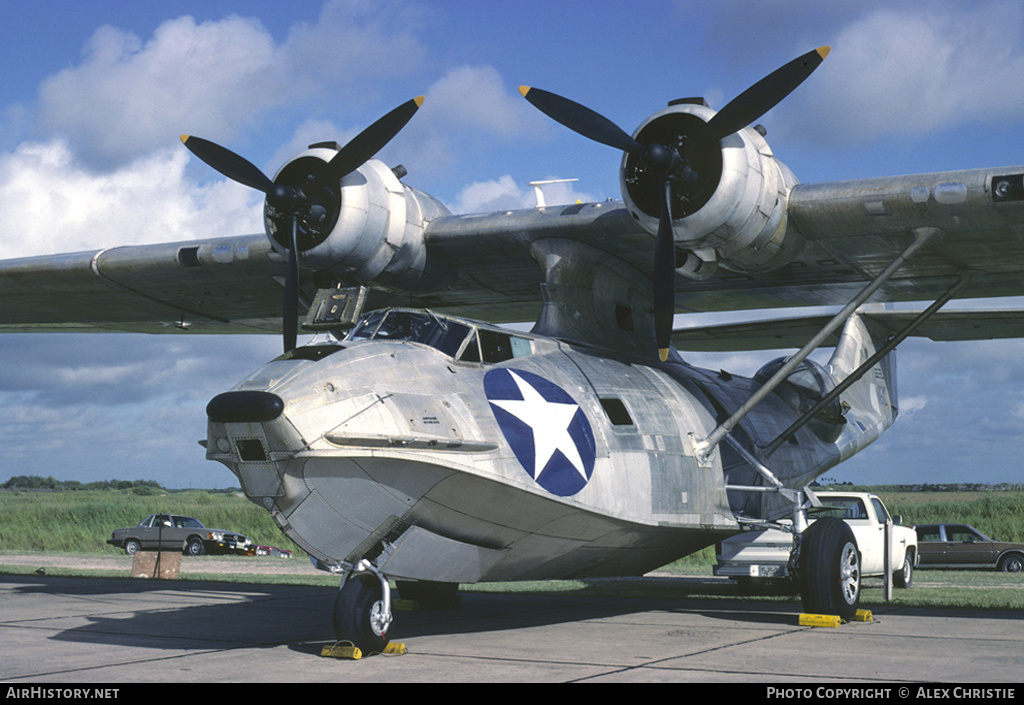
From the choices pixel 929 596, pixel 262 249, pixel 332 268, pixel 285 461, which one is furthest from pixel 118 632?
pixel 929 596

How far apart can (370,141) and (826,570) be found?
676 centimetres

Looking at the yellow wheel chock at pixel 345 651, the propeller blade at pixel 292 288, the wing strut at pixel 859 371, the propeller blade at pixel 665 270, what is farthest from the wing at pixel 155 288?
the wing strut at pixel 859 371

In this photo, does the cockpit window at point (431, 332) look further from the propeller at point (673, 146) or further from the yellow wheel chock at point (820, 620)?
the yellow wheel chock at point (820, 620)

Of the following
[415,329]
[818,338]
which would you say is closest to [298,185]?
[415,329]

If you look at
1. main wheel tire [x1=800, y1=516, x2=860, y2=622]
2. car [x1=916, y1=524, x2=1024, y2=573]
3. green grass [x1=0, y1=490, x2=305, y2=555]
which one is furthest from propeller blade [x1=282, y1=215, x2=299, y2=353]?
green grass [x1=0, y1=490, x2=305, y2=555]

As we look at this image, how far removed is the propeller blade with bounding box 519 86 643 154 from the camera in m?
10.3

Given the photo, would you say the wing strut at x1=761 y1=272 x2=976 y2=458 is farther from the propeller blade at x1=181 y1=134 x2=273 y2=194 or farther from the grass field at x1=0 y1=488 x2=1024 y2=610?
the propeller blade at x1=181 y1=134 x2=273 y2=194

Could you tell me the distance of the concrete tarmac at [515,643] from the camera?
287 inches

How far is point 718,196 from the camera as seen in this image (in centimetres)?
995

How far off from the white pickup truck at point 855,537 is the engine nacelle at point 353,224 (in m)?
5.54

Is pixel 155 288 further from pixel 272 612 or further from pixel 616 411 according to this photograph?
pixel 616 411

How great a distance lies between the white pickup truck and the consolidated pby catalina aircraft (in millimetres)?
497
